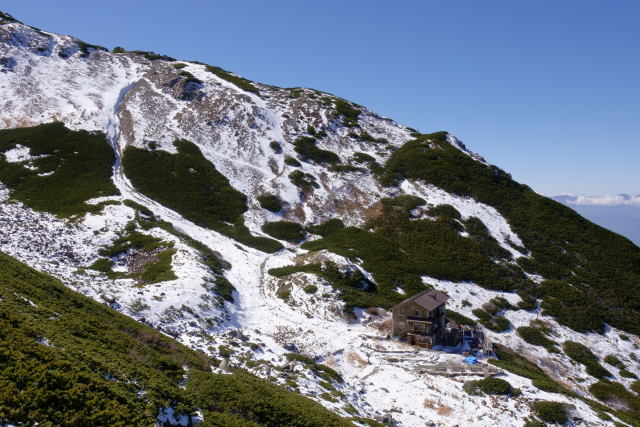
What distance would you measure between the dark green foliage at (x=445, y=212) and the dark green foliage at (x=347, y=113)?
35811 millimetres

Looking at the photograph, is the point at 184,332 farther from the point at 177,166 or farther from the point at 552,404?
the point at 177,166

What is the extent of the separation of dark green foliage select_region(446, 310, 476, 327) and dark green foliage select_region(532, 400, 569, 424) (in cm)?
1540

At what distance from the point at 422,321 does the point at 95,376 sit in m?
29.1

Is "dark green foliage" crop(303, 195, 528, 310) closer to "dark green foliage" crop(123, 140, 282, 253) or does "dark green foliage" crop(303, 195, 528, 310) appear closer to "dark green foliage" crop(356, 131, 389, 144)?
"dark green foliage" crop(123, 140, 282, 253)

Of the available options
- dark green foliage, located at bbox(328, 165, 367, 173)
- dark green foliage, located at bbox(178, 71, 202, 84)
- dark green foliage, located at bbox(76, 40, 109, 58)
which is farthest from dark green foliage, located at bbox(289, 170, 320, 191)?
dark green foliage, located at bbox(76, 40, 109, 58)

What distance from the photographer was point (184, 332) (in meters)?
26.9

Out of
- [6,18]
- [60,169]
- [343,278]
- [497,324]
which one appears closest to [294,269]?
[343,278]

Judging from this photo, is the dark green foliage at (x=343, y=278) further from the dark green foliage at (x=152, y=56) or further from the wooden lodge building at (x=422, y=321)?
the dark green foliage at (x=152, y=56)

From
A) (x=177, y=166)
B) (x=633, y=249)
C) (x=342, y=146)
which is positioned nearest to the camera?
(x=633, y=249)

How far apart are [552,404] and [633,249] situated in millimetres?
50060

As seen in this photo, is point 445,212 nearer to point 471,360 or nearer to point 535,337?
point 535,337

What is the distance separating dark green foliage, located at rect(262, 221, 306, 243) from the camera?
57.6 meters

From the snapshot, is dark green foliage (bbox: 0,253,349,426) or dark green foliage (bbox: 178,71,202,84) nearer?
dark green foliage (bbox: 0,253,349,426)

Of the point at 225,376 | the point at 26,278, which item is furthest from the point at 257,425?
the point at 26,278
